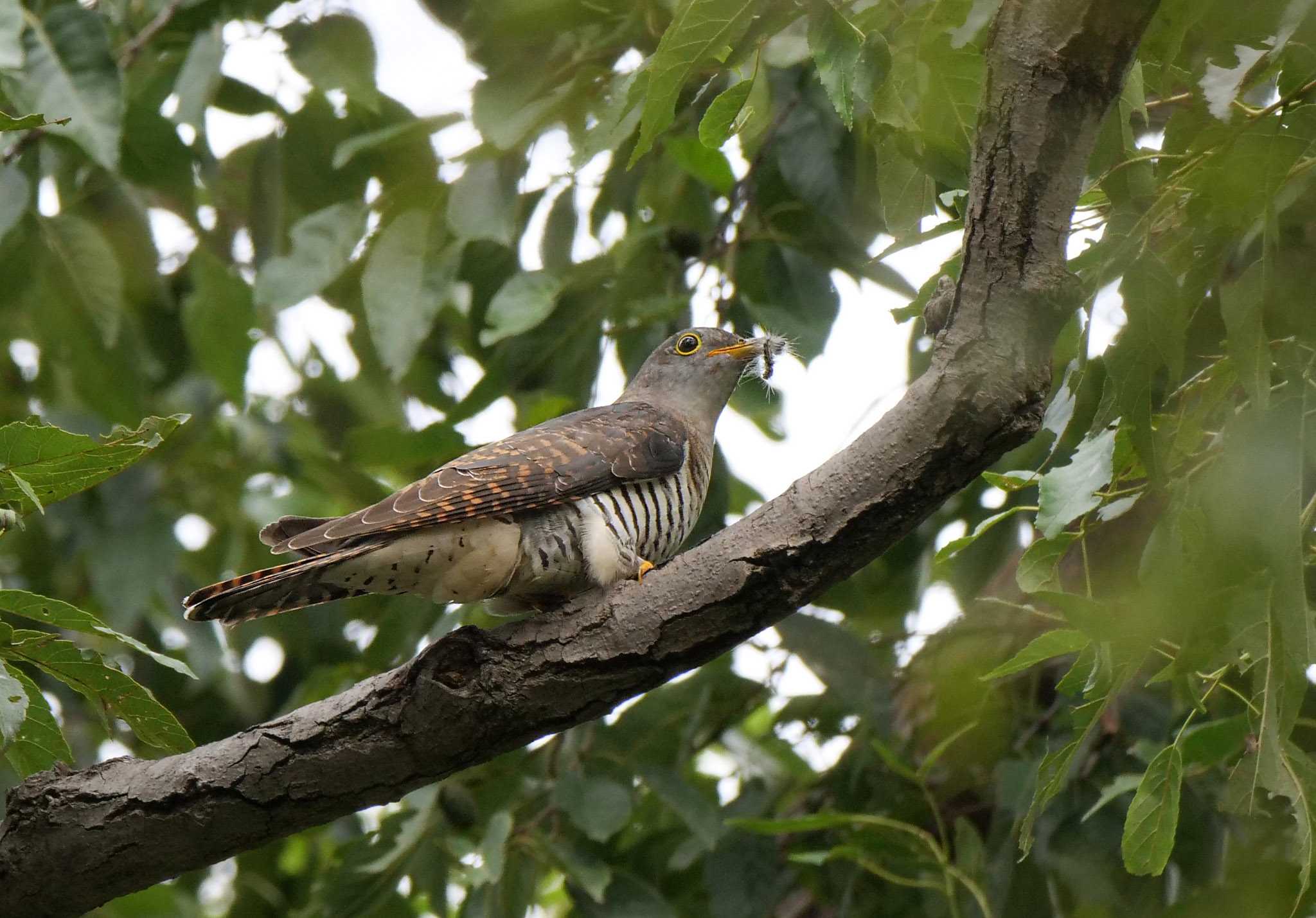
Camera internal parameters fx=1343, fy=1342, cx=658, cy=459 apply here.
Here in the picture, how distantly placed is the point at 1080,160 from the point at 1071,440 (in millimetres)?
1528

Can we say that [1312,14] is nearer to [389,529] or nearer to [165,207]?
[389,529]

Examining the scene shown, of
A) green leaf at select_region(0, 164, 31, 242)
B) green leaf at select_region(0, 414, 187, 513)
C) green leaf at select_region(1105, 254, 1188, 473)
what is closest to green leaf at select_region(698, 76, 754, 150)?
green leaf at select_region(1105, 254, 1188, 473)

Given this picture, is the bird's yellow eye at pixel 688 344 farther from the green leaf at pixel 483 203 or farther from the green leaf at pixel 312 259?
the green leaf at pixel 312 259

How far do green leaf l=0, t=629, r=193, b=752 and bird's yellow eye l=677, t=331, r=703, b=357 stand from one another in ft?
7.34

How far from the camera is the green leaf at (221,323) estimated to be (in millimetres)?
4863

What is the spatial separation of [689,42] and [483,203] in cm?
194

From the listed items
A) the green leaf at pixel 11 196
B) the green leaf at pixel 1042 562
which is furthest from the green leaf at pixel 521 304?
the green leaf at pixel 1042 562

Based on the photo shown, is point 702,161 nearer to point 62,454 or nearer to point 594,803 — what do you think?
point 594,803

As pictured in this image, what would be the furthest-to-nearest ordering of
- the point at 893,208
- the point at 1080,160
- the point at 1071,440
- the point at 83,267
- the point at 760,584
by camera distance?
the point at 83,267, the point at 1071,440, the point at 893,208, the point at 760,584, the point at 1080,160

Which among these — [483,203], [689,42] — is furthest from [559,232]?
[689,42]

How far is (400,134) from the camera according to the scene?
4.14 meters

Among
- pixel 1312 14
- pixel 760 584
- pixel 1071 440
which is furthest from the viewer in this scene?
pixel 1071 440

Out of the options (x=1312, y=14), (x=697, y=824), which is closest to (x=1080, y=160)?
(x=1312, y=14)

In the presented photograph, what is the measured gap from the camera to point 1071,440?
3.54 metres
